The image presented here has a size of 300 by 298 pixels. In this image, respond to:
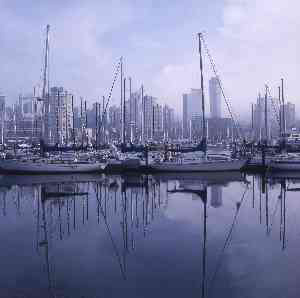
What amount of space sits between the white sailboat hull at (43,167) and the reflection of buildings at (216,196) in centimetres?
1484

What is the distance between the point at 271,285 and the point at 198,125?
439ft

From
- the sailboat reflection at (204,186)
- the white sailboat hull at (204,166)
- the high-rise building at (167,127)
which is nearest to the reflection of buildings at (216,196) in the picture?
the sailboat reflection at (204,186)

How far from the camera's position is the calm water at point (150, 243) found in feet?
31.2

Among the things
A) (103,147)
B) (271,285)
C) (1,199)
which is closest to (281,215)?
(271,285)

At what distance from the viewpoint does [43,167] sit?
38.0 m

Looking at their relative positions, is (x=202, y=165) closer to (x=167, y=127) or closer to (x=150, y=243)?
(x=150, y=243)

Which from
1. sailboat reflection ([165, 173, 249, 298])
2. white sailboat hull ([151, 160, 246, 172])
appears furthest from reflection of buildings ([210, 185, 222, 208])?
white sailboat hull ([151, 160, 246, 172])

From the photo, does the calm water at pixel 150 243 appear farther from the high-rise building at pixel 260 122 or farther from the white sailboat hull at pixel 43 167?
the high-rise building at pixel 260 122

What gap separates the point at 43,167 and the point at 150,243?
26522 millimetres

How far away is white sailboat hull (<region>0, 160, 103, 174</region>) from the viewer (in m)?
37.8

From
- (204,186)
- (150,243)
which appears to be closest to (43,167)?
(204,186)

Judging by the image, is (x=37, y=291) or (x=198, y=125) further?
(x=198, y=125)

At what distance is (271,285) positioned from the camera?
30.9ft

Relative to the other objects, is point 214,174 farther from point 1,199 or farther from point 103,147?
point 1,199
